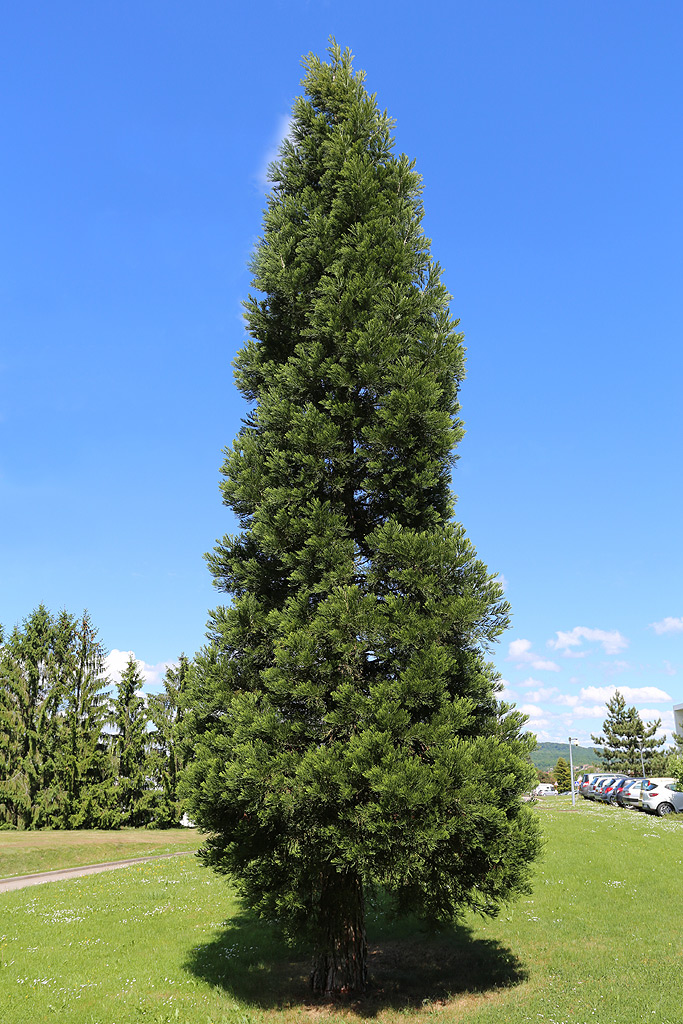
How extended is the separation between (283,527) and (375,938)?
333 inches

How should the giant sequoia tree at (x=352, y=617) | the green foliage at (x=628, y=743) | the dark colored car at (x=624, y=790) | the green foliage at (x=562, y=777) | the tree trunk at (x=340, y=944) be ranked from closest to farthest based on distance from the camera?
the giant sequoia tree at (x=352, y=617) → the tree trunk at (x=340, y=944) → the dark colored car at (x=624, y=790) → the green foliage at (x=628, y=743) → the green foliage at (x=562, y=777)

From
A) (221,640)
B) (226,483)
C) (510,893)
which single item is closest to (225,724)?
(221,640)

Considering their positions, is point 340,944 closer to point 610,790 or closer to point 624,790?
point 624,790

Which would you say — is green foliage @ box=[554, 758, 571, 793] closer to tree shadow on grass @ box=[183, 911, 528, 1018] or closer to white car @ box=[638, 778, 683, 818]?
white car @ box=[638, 778, 683, 818]

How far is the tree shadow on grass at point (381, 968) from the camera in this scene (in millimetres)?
9039

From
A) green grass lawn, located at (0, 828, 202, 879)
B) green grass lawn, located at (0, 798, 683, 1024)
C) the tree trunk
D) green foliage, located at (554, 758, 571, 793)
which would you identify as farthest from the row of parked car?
green foliage, located at (554, 758, 571, 793)

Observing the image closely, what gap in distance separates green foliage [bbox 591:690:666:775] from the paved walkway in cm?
5225

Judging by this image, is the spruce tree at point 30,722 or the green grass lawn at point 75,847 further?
the spruce tree at point 30,722

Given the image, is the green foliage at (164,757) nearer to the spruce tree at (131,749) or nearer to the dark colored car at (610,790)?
the spruce tree at (131,749)

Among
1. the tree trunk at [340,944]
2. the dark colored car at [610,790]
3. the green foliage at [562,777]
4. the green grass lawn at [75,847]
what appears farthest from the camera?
the green foliage at [562,777]

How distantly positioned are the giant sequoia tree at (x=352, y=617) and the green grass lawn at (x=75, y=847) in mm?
20461

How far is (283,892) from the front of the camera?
28.3 ft

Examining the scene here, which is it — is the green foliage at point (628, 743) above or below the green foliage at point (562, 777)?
above

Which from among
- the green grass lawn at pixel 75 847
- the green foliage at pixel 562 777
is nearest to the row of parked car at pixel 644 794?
the green grass lawn at pixel 75 847
